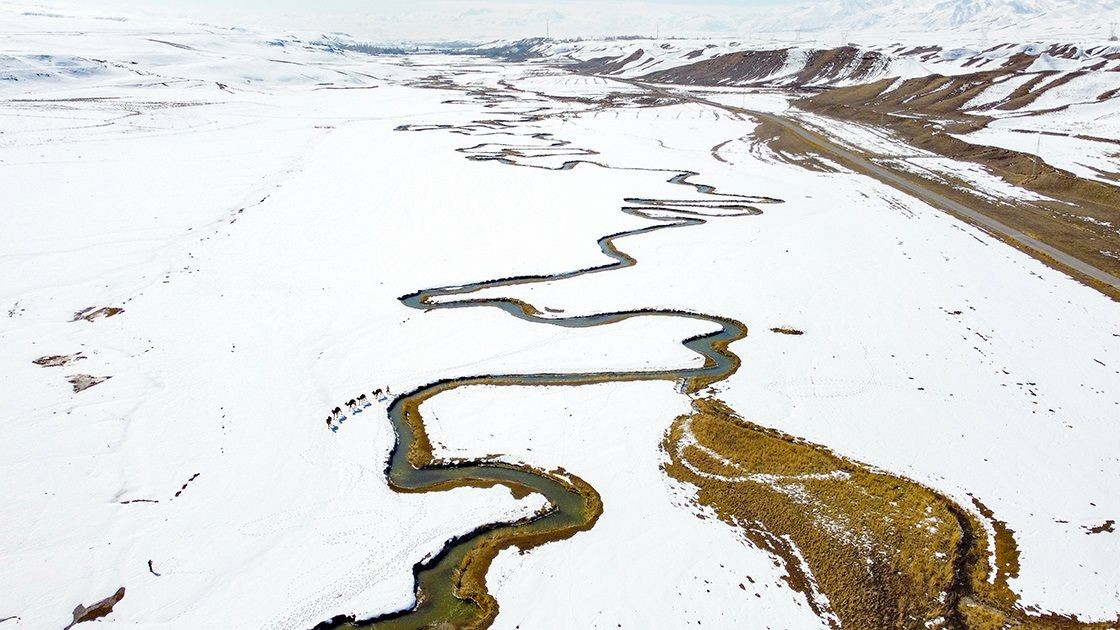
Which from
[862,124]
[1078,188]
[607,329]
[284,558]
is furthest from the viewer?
[862,124]

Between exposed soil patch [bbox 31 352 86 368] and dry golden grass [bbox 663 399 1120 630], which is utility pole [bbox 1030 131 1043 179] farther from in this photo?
exposed soil patch [bbox 31 352 86 368]

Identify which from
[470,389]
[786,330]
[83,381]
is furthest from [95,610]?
[786,330]

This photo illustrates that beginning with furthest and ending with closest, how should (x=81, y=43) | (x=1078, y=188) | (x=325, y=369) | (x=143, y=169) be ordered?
(x=81, y=43)
(x=143, y=169)
(x=1078, y=188)
(x=325, y=369)

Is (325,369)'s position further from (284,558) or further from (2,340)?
(2,340)

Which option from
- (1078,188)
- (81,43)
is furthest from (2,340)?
(81,43)

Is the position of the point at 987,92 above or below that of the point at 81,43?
above

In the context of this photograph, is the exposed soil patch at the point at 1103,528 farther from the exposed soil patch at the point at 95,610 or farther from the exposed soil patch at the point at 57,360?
the exposed soil patch at the point at 57,360

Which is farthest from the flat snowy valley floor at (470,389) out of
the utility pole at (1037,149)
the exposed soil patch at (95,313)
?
the utility pole at (1037,149)

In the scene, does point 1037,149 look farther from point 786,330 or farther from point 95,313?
point 95,313
